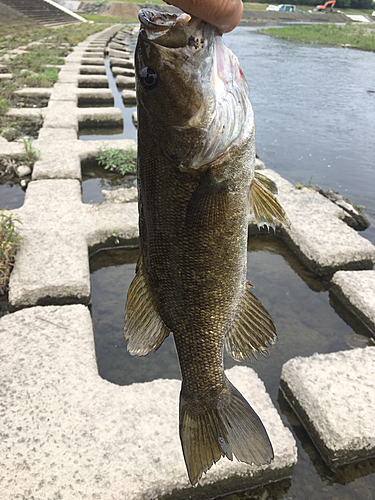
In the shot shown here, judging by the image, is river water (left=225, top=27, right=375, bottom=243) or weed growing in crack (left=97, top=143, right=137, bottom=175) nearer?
weed growing in crack (left=97, top=143, right=137, bottom=175)

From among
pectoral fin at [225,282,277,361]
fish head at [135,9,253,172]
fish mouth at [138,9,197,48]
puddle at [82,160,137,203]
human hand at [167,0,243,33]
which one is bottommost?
puddle at [82,160,137,203]

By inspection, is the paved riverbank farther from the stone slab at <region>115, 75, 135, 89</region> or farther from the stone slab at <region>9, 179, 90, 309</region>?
the stone slab at <region>115, 75, 135, 89</region>

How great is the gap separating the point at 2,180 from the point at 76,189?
1485 mm

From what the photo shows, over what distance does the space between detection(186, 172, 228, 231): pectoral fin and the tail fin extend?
2.42 feet

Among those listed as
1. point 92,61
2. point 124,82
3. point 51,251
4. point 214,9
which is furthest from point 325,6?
point 214,9

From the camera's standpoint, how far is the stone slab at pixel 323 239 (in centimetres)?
407

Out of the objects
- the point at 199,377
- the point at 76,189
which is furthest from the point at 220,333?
the point at 76,189

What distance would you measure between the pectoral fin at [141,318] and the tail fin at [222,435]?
0.99 feet

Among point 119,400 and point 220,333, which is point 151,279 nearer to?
point 220,333

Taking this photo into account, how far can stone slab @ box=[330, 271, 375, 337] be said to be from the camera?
3465mm

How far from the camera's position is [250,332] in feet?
5.28

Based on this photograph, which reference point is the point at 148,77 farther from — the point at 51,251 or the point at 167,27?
the point at 51,251

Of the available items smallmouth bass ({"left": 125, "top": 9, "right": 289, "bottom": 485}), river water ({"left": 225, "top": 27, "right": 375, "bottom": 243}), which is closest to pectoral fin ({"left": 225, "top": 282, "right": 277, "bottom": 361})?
smallmouth bass ({"left": 125, "top": 9, "right": 289, "bottom": 485})

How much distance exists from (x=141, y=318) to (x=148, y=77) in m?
0.83
